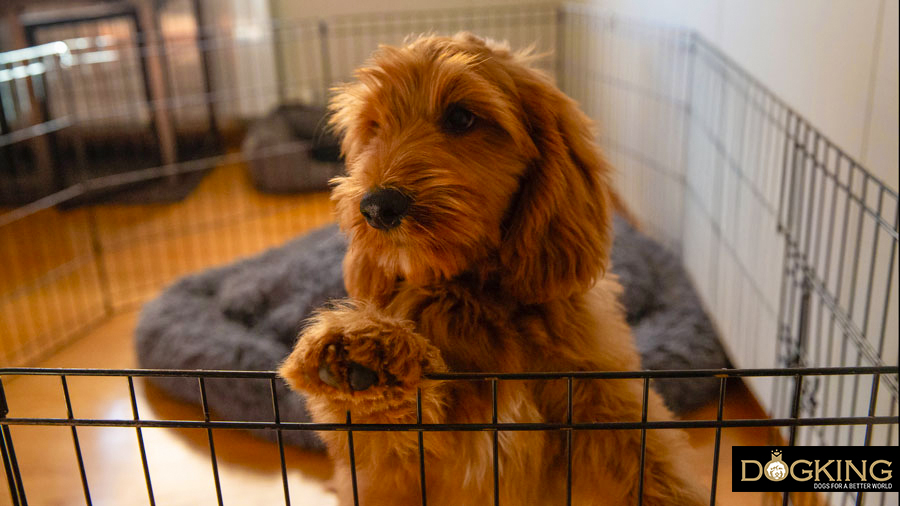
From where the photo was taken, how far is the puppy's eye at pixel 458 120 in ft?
4.67

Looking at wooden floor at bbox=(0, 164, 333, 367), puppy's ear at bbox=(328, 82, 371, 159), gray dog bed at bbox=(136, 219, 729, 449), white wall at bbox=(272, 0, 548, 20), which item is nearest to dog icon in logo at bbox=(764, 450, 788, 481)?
puppy's ear at bbox=(328, 82, 371, 159)

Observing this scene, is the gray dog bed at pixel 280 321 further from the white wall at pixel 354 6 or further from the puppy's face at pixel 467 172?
the white wall at pixel 354 6

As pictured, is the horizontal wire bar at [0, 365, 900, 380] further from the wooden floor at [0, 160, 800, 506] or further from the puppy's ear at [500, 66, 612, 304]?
the wooden floor at [0, 160, 800, 506]

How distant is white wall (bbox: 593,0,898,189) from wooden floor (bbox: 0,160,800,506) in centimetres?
77

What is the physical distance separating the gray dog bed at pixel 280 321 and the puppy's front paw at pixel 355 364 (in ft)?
3.87

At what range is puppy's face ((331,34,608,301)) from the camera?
4.36 feet

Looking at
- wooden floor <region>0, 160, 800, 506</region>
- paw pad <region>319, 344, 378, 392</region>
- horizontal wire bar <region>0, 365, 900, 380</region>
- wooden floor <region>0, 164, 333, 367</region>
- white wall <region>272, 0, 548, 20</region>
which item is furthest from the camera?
white wall <region>272, 0, 548, 20</region>

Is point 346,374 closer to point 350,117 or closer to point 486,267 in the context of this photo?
point 486,267

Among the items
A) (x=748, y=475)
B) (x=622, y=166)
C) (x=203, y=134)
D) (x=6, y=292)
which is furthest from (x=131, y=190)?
(x=748, y=475)

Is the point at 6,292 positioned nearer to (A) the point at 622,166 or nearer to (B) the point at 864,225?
(A) the point at 622,166

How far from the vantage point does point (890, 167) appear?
5.60 ft

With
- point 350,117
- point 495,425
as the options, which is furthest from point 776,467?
point 350,117

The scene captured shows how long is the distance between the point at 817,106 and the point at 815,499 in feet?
3.09

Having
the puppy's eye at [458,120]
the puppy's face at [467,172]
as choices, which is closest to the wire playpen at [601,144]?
the puppy's face at [467,172]
